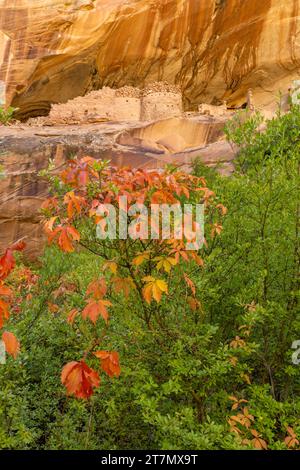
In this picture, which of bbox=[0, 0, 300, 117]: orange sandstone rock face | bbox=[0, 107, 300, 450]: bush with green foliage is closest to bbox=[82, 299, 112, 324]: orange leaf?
bbox=[0, 107, 300, 450]: bush with green foliage

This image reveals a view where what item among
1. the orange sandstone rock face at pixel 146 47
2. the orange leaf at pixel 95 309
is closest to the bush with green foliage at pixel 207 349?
the orange leaf at pixel 95 309

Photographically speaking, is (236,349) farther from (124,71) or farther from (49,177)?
(124,71)

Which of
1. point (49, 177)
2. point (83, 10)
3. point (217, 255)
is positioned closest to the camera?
point (49, 177)

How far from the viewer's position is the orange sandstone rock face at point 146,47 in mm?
11742

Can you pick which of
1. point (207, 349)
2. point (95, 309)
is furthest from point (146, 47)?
point (95, 309)

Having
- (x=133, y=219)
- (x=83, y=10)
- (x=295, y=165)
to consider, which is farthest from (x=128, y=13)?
(x=133, y=219)

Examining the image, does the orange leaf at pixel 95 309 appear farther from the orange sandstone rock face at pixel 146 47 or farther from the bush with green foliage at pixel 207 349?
the orange sandstone rock face at pixel 146 47

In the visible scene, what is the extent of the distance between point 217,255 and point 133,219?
2.65 feet

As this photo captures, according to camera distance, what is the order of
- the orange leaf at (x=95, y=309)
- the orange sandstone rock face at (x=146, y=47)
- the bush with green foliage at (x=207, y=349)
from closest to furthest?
the orange leaf at (x=95, y=309) → the bush with green foliage at (x=207, y=349) → the orange sandstone rock face at (x=146, y=47)

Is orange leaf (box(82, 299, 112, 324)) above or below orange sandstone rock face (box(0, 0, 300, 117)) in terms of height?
below

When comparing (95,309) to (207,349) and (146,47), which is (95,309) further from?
(146,47)

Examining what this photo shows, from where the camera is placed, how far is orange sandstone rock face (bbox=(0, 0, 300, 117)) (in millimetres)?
11742

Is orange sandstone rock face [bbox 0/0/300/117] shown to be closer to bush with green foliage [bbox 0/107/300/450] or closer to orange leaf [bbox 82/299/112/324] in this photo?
bush with green foliage [bbox 0/107/300/450]

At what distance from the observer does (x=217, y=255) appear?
2.67 meters
